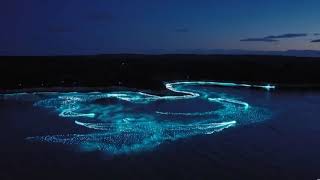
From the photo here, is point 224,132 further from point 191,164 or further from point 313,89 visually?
point 313,89

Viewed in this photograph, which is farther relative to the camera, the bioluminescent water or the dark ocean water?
the bioluminescent water

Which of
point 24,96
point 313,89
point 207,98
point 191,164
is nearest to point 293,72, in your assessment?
point 313,89

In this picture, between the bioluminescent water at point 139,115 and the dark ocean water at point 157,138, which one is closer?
the dark ocean water at point 157,138

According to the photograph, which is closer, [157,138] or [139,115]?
[157,138]
